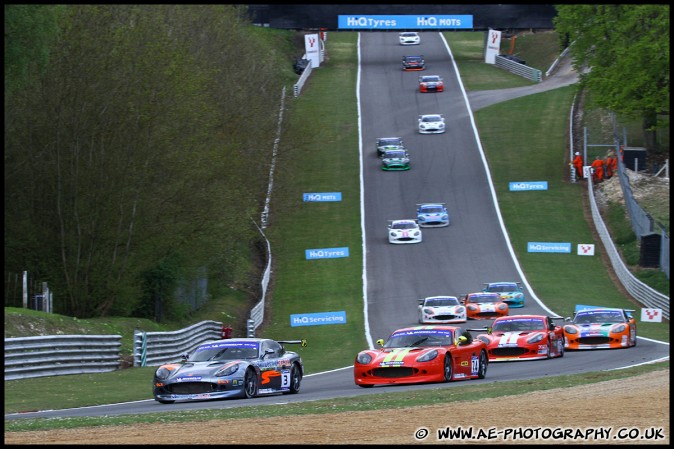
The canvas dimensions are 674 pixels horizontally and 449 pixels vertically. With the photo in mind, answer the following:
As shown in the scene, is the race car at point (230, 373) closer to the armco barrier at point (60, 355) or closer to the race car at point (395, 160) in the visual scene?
the armco barrier at point (60, 355)

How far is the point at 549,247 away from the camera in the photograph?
5106cm

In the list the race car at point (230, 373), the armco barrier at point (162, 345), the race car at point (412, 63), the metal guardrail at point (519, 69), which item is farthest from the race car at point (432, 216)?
the race car at point (412, 63)

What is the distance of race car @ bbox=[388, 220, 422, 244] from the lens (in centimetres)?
5241

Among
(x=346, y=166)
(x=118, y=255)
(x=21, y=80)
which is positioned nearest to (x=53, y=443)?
(x=21, y=80)

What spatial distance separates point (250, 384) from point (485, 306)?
19363 millimetres

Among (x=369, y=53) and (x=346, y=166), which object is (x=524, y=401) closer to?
(x=346, y=166)

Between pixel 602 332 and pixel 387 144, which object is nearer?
pixel 602 332

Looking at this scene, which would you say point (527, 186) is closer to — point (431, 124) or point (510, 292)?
point (431, 124)

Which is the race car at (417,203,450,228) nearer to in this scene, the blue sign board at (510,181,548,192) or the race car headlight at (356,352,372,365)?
the blue sign board at (510,181,548,192)

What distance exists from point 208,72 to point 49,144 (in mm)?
12530

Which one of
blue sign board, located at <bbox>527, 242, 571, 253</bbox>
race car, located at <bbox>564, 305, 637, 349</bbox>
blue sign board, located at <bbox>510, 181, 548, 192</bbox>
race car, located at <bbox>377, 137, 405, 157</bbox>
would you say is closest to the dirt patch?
race car, located at <bbox>564, 305, 637, 349</bbox>

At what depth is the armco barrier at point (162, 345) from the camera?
94.5 feet

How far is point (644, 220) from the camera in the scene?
47312 millimetres

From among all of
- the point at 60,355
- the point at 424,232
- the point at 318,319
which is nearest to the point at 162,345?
the point at 60,355
